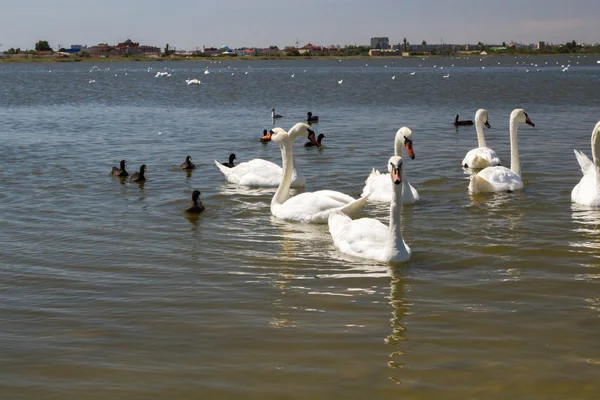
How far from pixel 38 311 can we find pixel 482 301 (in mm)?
3926

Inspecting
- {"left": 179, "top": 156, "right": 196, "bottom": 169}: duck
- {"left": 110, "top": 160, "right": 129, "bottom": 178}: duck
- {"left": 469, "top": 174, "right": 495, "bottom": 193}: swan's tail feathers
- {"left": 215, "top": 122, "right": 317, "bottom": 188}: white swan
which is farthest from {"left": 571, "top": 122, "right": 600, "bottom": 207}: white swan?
{"left": 110, "top": 160, "right": 129, "bottom": 178}: duck

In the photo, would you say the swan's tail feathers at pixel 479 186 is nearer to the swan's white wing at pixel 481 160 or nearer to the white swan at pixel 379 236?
the swan's white wing at pixel 481 160

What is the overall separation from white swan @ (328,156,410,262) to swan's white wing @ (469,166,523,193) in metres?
3.76

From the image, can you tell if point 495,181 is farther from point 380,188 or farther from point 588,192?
point 380,188

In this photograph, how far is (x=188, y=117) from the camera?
29875 mm

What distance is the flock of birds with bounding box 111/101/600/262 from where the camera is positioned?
8.92m

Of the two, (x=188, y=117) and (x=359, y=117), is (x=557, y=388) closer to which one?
(x=359, y=117)

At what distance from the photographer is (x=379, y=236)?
9.13 metres

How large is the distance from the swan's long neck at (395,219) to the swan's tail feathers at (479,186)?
14.2ft

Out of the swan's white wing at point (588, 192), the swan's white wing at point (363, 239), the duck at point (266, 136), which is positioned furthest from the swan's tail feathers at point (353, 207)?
Answer: the duck at point (266, 136)

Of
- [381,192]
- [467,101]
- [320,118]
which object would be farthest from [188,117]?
[381,192]

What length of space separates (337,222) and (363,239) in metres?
0.74

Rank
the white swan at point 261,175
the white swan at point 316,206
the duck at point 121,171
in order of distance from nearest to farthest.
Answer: the white swan at point 316,206
the white swan at point 261,175
the duck at point 121,171

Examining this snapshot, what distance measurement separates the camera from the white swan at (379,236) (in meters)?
8.76
